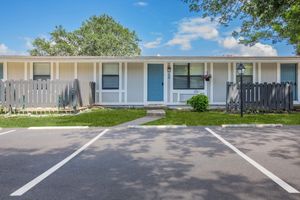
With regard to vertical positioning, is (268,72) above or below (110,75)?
above

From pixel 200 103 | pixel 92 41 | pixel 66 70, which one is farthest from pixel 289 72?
pixel 92 41

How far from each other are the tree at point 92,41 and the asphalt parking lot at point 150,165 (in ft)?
110

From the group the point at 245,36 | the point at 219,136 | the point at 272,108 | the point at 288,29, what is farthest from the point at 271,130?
the point at 245,36

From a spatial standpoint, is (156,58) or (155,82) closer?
(156,58)

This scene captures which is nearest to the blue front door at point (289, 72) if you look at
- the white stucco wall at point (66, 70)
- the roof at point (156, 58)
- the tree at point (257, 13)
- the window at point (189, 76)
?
the roof at point (156, 58)

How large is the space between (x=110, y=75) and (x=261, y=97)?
862 centimetres

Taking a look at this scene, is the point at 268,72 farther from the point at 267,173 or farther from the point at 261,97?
the point at 267,173

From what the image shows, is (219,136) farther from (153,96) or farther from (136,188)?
(153,96)

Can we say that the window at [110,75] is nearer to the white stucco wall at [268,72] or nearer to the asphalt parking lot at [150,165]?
the white stucco wall at [268,72]

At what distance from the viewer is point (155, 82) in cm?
1902

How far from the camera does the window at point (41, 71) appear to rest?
19000 millimetres

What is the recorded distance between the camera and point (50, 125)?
37.4 ft

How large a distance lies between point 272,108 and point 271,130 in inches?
242

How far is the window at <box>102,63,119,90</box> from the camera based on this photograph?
19031 millimetres
